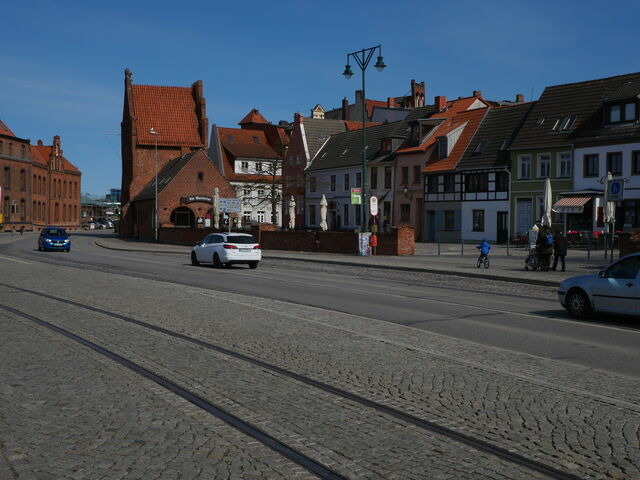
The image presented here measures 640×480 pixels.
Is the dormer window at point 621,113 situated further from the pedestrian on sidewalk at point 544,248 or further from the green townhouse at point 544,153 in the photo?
the pedestrian on sidewalk at point 544,248

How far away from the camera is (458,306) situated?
16.3 metres

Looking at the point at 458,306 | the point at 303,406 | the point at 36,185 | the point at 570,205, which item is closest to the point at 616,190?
the point at 458,306

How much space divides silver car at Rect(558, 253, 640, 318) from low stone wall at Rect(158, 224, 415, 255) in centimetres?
2354

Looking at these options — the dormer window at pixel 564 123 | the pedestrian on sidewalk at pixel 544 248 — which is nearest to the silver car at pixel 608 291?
the pedestrian on sidewalk at pixel 544 248

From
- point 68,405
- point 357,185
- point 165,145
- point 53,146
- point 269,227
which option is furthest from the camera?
point 53,146

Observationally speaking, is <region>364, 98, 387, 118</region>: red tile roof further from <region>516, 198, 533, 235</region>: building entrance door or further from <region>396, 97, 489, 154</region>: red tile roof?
<region>516, 198, 533, 235</region>: building entrance door

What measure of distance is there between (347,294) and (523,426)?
1259 centimetres

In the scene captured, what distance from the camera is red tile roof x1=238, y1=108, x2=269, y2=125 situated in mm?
108938

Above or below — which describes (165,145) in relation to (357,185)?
above

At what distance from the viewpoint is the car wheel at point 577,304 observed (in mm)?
14359

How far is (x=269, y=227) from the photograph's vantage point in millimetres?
48844

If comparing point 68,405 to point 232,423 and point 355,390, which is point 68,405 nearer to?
point 232,423

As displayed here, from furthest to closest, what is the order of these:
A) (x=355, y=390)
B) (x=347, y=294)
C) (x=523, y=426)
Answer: (x=347, y=294) < (x=355, y=390) < (x=523, y=426)

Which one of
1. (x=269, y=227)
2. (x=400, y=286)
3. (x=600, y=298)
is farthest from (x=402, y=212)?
(x=600, y=298)
